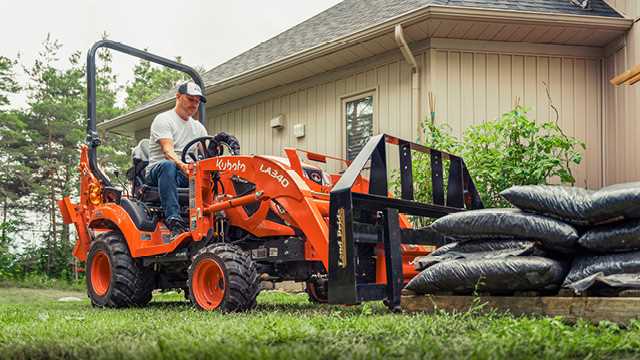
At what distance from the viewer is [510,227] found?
15.8ft

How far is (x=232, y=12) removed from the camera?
37375mm

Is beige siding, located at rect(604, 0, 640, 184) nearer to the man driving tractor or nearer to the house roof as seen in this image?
the house roof

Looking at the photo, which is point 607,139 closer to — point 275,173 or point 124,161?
point 275,173

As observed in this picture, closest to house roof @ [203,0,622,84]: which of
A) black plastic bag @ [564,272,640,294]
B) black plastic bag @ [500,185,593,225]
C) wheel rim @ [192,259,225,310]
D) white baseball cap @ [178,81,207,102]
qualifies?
white baseball cap @ [178,81,207,102]

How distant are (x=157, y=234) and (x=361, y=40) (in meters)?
4.76

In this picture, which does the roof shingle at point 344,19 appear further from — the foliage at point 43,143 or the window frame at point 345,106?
the foliage at point 43,143

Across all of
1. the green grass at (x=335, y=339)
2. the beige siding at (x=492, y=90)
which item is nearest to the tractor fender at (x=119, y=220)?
the green grass at (x=335, y=339)

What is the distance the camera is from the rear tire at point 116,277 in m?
7.00

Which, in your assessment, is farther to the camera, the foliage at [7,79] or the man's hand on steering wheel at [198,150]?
the foliage at [7,79]

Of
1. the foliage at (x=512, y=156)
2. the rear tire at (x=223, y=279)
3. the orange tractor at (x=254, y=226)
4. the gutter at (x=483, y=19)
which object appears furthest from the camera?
the gutter at (x=483, y=19)

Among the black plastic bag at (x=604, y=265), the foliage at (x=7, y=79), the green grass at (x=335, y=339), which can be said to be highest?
the foliage at (x=7, y=79)

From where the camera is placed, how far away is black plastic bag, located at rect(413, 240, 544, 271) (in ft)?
15.5

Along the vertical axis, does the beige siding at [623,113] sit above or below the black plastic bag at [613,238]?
above

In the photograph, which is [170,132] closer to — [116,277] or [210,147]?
[210,147]
